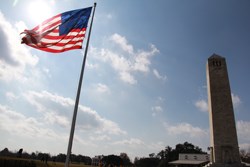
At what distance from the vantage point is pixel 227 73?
33312 millimetres

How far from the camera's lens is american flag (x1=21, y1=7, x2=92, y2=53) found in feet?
35.7

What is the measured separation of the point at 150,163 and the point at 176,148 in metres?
13.4

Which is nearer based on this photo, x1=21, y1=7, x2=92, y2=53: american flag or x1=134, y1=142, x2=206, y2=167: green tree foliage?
x1=21, y1=7, x2=92, y2=53: american flag

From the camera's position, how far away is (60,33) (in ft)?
37.9

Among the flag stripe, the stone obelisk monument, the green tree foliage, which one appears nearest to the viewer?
the flag stripe

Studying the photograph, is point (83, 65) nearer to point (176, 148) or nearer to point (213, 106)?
point (213, 106)

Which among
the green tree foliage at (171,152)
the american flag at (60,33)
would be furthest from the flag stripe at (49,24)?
the green tree foliage at (171,152)

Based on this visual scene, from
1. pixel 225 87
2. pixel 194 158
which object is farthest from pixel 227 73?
pixel 194 158

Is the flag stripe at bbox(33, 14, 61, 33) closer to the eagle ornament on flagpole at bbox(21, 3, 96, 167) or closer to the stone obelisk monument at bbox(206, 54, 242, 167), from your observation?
the eagle ornament on flagpole at bbox(21, 3, 96, 167)

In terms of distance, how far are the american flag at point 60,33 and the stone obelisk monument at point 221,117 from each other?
83.8ft

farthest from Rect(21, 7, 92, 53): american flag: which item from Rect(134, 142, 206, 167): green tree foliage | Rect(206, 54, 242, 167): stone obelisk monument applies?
Rect(134, 142, 206, 167): green tree foliage

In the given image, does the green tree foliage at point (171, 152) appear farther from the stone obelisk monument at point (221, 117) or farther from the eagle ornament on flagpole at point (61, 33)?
the eagle ornament on flagpole at point (61, 33)

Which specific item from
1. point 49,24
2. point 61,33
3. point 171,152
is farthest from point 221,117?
point 171,152

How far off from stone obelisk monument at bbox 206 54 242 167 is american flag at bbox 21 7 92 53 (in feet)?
83.8
